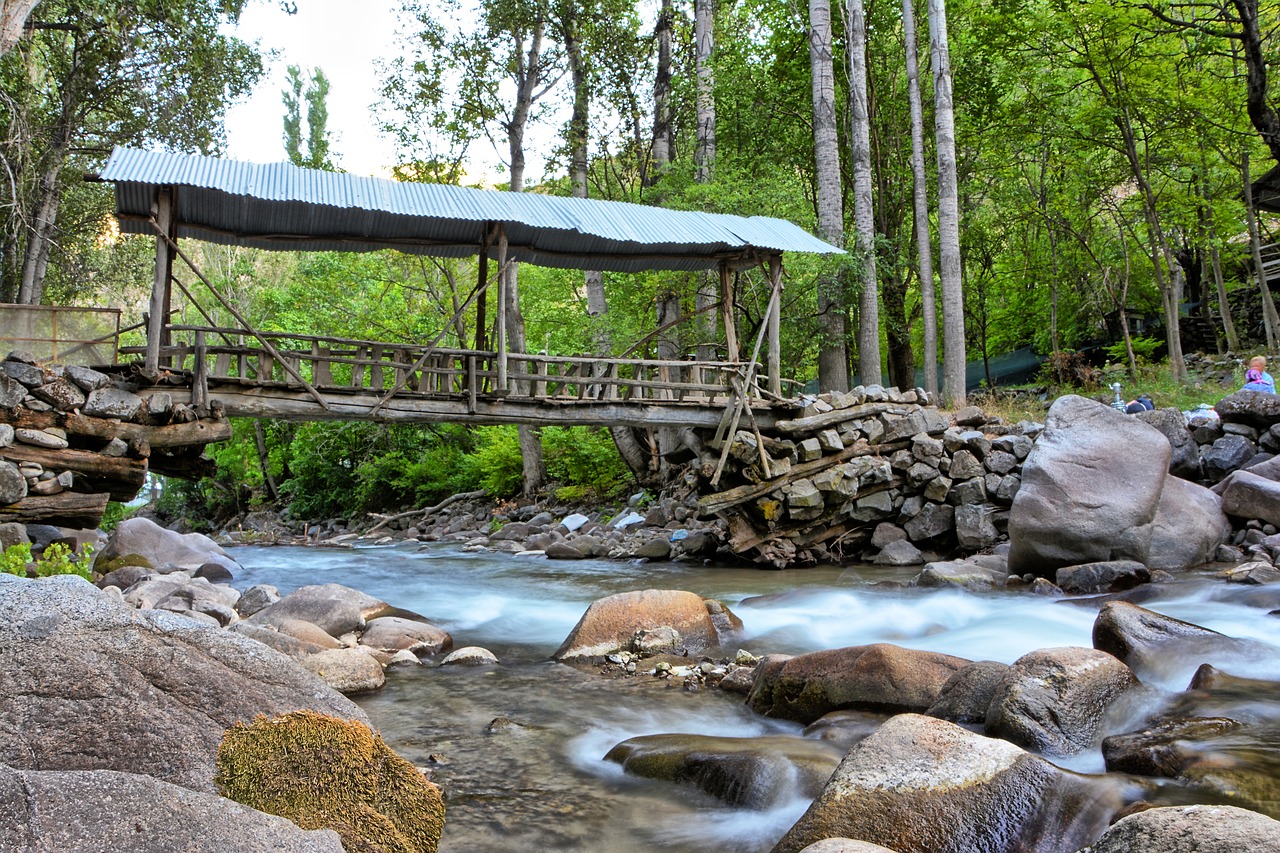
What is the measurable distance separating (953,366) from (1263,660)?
447 inches

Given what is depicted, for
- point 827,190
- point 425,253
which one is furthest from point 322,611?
point 827,190

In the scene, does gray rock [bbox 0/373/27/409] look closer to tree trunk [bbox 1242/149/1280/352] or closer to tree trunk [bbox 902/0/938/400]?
tree trunk [bbox 902/0/938/400]

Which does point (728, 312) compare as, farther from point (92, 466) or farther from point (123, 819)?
point (123, 819)

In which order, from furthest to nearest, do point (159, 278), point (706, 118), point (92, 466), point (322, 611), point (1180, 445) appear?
point (706, 118) < point (1180, 445) < point (159, 278) < point (92, 466) < point (322, 611)

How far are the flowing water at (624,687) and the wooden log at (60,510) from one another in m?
2.50

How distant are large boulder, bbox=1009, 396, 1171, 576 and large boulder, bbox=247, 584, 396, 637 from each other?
680cm

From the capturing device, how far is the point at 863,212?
17.8m

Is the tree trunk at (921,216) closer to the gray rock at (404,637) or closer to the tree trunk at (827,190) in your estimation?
the tree trunk at (827,190)

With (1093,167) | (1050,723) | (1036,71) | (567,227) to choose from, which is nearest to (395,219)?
(567,227)

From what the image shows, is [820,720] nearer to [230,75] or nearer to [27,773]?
[27,773]

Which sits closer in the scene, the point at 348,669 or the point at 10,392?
the point at 348,669

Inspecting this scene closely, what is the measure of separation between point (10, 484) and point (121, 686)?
717cm

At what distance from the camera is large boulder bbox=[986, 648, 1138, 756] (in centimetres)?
452

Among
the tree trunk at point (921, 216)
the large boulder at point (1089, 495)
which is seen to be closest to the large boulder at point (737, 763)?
the large boulder at point (1089, 495)
